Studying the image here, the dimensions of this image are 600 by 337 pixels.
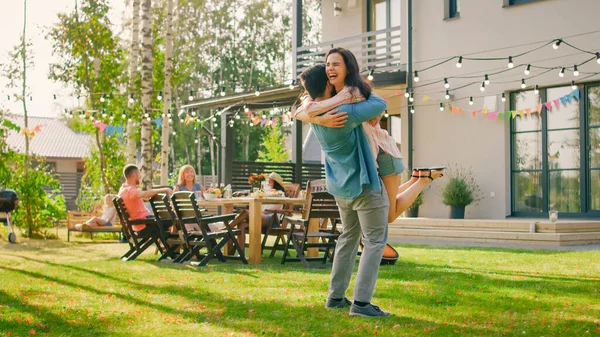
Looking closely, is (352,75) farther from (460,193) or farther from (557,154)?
(460,193)

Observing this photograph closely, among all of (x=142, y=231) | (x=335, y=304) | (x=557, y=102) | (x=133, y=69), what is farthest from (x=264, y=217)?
(x=133, y=69)

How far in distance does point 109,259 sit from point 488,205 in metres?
7.94

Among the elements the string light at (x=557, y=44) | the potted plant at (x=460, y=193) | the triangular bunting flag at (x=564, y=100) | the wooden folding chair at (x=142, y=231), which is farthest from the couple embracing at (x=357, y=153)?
the potted plant at (x=460, y=193)

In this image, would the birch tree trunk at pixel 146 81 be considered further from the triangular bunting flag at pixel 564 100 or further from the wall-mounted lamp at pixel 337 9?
the triangular bunting flag at pixel 564 100

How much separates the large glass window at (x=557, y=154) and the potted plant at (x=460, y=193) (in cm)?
77

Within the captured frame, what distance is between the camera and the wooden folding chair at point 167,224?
30.6ft

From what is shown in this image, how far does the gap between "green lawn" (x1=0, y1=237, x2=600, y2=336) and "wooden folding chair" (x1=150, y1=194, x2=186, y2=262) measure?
350 mm

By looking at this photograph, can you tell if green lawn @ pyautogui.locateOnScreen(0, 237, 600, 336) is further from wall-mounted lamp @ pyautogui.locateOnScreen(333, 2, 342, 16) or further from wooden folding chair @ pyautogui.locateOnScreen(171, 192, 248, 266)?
wall-mounted lamp @ pyautogui.locateOnScreen(333, 2, 342, 16)

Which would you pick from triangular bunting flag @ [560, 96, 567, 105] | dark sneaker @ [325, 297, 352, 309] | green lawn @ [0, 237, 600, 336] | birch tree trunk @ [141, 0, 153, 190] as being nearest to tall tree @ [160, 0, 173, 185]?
birch tree trunk @ [141, 0, 153, 190]

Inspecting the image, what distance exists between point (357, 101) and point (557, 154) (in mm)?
10277

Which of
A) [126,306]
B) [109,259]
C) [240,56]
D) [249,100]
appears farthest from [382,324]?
[240,56]

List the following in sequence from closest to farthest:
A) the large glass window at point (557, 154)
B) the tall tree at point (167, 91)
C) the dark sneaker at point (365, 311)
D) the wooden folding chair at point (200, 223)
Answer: the dark sneaker at point (365, 311)
the wooden folding chair at point (200, 223)
the large glass window at point (557, 154)
the tall tree at point (167, 91)

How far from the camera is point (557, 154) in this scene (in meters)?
14.2

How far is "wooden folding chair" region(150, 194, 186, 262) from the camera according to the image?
9312 millimetres
